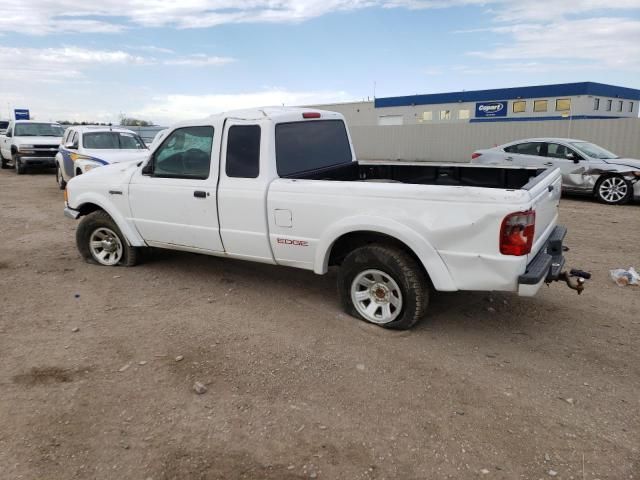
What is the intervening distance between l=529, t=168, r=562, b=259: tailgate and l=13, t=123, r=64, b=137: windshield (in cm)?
1910

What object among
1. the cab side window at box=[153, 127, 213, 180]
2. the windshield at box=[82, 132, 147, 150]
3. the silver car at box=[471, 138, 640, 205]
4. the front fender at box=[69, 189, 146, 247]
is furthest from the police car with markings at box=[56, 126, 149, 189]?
the silver car at box=[471, 138, 640, 205]

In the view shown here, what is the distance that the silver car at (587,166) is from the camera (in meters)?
11.0

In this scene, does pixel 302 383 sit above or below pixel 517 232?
below

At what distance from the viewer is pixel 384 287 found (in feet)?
14.4

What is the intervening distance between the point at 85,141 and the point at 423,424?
38.1 feet

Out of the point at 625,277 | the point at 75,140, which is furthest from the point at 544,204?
the point at 75,140

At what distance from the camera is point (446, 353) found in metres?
4.07

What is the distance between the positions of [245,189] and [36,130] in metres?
17.7

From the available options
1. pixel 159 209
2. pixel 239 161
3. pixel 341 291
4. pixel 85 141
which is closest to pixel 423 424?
pixel 341 291

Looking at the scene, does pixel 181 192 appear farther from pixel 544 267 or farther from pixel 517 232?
pixel 544 267

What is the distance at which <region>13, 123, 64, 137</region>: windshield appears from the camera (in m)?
19.1

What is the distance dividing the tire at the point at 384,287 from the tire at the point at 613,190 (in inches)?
345

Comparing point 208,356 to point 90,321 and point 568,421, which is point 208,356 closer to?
point 90,321

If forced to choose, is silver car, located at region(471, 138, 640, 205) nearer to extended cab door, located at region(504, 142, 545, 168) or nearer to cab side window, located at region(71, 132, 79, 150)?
extended cab door, located at region(504, 142, 545, 168)
